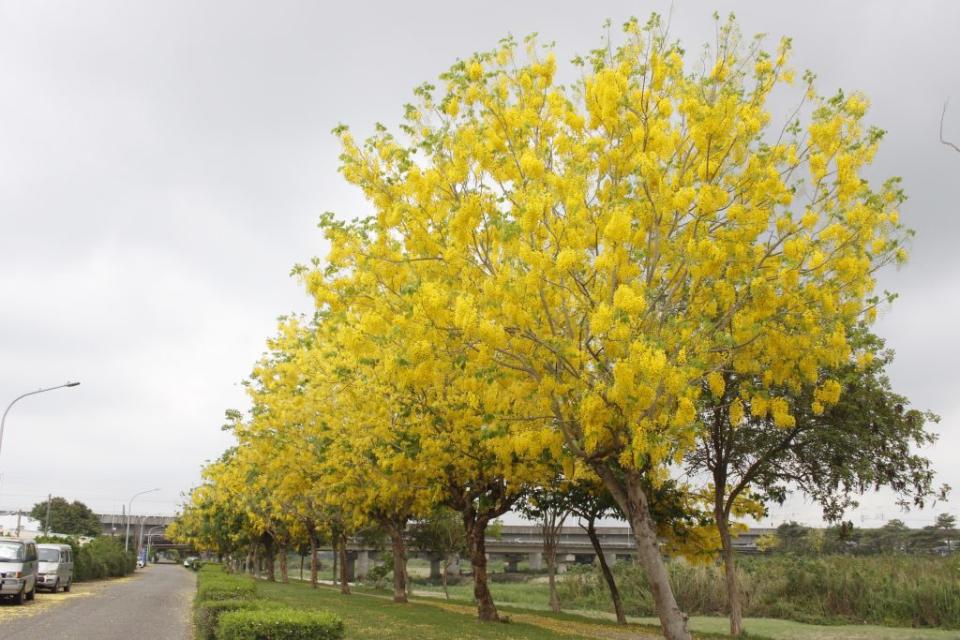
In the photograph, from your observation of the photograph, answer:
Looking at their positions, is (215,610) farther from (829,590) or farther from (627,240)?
(829,590)

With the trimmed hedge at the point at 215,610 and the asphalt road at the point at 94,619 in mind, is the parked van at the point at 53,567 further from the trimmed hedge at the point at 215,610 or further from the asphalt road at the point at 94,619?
the trimmed hedge at the point at 215,610

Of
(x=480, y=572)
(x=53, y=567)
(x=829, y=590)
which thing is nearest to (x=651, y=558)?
(x=480, y=572)

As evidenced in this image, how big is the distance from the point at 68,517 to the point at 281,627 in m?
108

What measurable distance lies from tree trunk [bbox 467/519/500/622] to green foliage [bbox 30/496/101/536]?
94366 millimetres

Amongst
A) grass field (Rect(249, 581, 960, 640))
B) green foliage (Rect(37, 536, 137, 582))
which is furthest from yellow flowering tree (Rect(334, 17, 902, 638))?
green foliage (Rect(37, 536, 137, 582))

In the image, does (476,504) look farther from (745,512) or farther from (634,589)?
(634,589)

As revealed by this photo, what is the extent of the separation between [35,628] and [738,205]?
14.7 m

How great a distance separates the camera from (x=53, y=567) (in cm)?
2714

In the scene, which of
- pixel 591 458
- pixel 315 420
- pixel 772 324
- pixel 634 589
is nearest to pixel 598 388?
pixel 591 458

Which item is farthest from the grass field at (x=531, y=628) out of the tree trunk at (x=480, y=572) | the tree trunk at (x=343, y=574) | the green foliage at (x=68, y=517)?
the green foliage at (x=68, y=517)

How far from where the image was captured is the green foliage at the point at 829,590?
26.1 metres

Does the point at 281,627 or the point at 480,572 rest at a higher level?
the point at 281,627

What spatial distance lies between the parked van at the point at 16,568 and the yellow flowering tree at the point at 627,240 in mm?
15386

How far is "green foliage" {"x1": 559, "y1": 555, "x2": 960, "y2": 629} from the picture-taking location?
1029 inches
